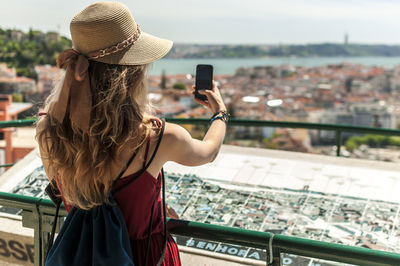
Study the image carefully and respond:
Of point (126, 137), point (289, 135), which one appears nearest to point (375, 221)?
point (126, 137)

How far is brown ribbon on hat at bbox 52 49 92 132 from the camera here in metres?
1.25

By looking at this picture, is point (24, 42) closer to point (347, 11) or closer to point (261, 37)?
point (261, 37)

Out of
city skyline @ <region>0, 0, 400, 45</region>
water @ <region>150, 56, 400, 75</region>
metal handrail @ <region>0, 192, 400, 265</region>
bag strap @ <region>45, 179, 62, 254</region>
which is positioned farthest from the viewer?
city skyline @ <region>0, 0, 400, 45</region>

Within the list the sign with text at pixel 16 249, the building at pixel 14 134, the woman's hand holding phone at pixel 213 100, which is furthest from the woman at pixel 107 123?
the building at pixel 14 134

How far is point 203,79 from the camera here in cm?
174

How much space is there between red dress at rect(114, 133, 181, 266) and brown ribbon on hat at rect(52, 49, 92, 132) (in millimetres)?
185

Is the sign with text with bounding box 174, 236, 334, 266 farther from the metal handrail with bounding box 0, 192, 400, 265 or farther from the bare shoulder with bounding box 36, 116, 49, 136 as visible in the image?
the bare shoulder with bounding box 36, 116, 49, 136

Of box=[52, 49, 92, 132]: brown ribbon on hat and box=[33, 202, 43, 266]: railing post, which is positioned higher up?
box=[52, 49, 92, 132]: brown ribbon on hat

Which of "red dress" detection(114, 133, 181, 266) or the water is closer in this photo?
"red dress" detection(114, 133, 181, 266)

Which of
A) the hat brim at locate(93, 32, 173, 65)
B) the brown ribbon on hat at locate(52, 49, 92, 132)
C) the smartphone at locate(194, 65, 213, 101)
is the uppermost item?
the hat brim at locate(93, 32, 173, 65)

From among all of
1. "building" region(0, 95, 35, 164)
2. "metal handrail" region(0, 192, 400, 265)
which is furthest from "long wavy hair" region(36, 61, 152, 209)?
"building" region(0, 95, 35, 164)

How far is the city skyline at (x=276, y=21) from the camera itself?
9406 cm

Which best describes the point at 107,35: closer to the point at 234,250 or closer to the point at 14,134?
the point at 234,250

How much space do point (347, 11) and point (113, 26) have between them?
108 m
